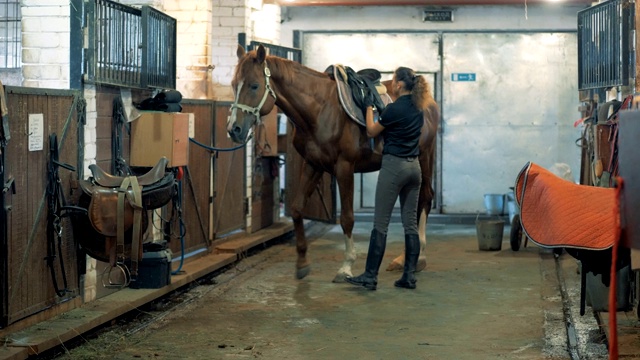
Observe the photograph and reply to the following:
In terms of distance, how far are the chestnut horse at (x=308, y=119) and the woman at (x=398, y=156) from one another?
445mm

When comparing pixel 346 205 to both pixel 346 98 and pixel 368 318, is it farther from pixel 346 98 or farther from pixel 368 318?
pixel 368 318

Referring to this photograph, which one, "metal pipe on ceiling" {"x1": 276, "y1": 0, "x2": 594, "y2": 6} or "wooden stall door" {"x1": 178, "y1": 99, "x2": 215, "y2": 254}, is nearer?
"wooden stall door" {"x1": 178, "y1": 99, "x2": 215, "y2": 254}

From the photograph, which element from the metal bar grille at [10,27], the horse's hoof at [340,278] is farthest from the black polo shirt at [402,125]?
the metal bar grille at [10,27]

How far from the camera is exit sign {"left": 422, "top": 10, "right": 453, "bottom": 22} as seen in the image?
43.9 ft

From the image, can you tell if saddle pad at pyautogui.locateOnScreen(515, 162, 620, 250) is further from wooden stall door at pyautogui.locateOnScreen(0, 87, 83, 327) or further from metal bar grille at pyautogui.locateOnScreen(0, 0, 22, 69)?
metal bar grille at pyautogui.locateOnScreen(0, 0, 22, 69)

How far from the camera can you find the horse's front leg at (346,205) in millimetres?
8609

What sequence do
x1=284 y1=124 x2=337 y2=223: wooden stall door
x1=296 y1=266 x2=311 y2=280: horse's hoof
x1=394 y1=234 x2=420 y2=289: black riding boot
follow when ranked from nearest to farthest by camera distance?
1. x1=394 y1=234 x2=420 y2=289: black riding boot
2. x1=296 y1=266 x2=311 y2=280: horse's hoof
3. x1=284 y1=124 x2=337 y2=223: wooden stall door

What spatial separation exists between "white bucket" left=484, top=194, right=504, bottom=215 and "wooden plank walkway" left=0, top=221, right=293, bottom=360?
4.06 meters

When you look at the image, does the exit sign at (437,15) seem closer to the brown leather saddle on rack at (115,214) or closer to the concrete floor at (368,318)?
the concrete floor at (368,318)

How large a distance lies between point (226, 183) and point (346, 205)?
71.4 inches

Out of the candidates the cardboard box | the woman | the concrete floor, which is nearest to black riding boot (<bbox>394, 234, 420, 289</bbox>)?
the woman

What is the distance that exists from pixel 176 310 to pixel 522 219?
10.1ft

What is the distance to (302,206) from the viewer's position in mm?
8727

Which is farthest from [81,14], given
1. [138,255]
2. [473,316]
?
[473,316]
